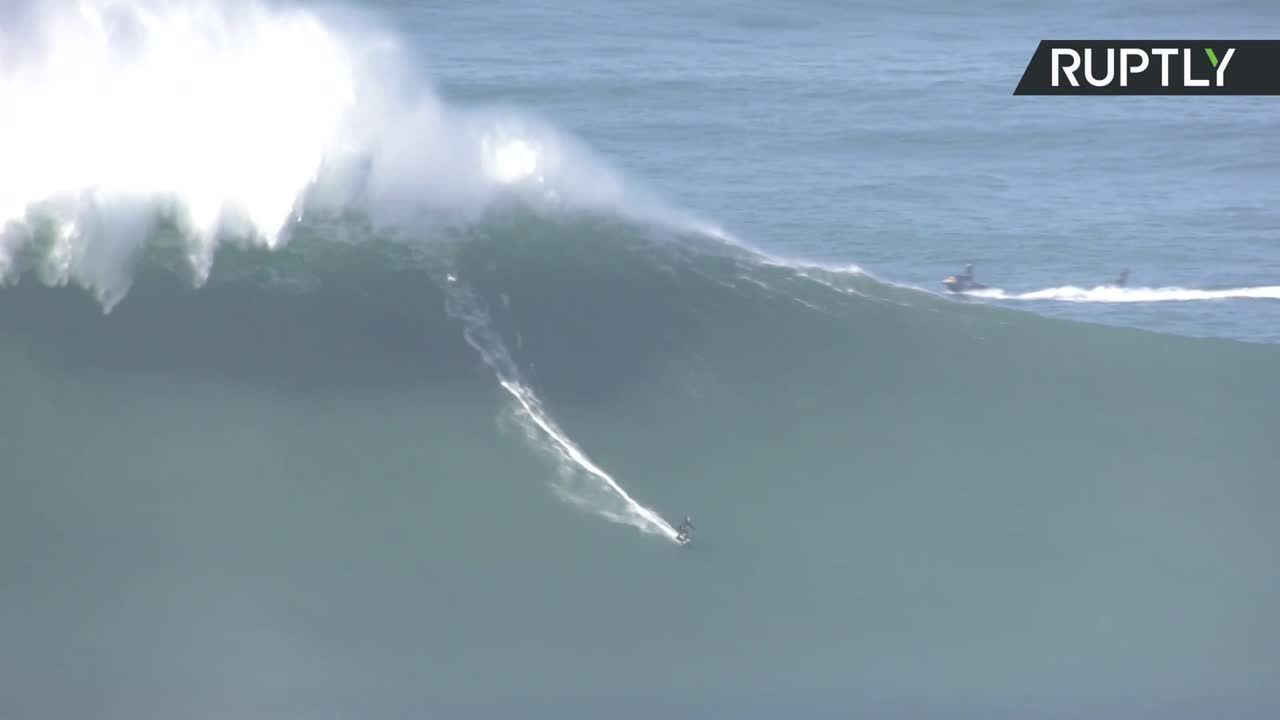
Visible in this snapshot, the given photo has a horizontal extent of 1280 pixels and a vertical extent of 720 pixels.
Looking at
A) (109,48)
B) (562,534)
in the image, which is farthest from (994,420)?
(109,48)

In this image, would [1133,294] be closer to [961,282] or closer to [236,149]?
[961,282]

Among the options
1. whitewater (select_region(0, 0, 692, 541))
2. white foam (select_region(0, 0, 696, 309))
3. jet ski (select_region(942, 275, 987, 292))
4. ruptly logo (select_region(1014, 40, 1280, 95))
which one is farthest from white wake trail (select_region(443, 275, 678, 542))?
ruptly logo (select_region(1014, 40, 1280, 95))

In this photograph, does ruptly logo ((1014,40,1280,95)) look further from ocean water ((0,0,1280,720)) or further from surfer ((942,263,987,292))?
ocean water ((0,0,1280,720))

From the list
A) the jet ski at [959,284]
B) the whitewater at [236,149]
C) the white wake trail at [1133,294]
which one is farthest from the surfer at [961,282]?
the whitewater at [236,149]

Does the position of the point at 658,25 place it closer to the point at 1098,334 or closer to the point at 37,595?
the point at 1098,334

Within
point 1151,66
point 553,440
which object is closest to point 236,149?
point 553,440
